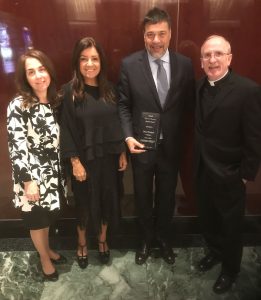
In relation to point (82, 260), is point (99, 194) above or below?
above

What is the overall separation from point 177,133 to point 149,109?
287mm

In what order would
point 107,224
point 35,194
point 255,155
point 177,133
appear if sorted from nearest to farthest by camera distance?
point 255,155 → point 35,194 → point 177,133 → point 107,224

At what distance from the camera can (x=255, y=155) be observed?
2010mm

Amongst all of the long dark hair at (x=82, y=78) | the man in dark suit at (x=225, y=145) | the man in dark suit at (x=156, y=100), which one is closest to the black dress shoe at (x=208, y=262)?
the man in dark suit at (x=225, y=145)

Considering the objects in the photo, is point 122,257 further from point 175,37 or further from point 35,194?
point 175,37

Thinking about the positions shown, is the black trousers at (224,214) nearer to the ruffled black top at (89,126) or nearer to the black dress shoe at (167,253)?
the black dress shoe at (167,253)

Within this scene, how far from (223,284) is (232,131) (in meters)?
1.17

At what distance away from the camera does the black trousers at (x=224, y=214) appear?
221cm

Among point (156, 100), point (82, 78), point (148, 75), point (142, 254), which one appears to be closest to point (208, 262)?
point (142, 254)

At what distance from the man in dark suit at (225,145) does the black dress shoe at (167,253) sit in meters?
0.42

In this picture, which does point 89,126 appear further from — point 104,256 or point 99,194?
point 104,256

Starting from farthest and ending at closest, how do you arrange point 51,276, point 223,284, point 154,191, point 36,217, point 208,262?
point 154,191 → point 208,262 → point 51,276 → point 223,284 → point 36,217

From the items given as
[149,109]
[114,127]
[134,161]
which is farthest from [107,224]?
[149,109]

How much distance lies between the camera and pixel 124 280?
2.54 m
